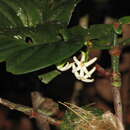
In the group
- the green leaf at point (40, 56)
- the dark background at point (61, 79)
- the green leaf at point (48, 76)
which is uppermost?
the green leaf at point (40, 56)

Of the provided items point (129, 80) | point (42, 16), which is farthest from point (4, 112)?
point (42, 16)

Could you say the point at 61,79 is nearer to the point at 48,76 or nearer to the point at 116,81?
the point at 48,76

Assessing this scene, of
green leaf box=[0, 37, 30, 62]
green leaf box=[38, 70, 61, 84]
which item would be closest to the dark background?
green leaf box=[38, 70, 61, 84]

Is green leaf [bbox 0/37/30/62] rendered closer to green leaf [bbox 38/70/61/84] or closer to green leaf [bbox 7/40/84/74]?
green leaf [bbox 7/40/84/74]

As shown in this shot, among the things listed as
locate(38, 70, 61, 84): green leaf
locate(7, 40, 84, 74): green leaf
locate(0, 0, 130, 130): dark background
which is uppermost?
locate(7, 40, 84, 74): green leaf

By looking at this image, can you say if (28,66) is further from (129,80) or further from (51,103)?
(129,80)

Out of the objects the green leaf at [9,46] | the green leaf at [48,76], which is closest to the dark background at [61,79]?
the green leaf at [48,76]

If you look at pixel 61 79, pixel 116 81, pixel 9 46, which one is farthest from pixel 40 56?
pixel 61 79

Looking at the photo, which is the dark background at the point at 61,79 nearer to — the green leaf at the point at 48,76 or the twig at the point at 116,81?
the green leaf at the point at 48,76
